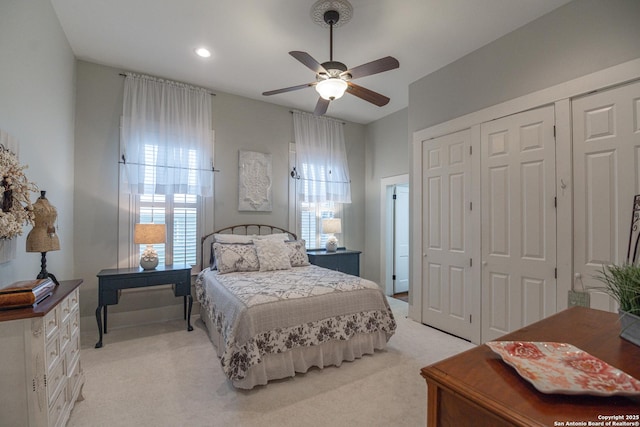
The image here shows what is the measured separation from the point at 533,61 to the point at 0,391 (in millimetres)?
4417

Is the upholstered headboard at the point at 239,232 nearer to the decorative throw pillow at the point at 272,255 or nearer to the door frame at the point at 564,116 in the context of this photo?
the decorative throw pillow at the point at 272,255

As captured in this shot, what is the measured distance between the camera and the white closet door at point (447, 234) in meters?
3.37

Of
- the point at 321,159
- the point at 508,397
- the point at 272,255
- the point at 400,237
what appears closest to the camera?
the point at 508,397

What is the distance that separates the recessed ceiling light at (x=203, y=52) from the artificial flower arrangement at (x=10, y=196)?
2182mm

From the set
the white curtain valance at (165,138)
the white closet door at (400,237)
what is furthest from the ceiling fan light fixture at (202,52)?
the white closet door at (400,237)

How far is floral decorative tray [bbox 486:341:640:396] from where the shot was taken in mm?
683

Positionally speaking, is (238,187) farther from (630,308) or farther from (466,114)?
(630,308)

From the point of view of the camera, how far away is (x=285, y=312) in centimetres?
245

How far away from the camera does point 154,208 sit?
391 centimetres

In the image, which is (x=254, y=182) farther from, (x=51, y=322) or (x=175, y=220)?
(x=51, y=322)

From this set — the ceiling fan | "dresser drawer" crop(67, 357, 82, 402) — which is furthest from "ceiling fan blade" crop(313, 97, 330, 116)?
"dresser drawer" crop(67, 357, 82, 402)

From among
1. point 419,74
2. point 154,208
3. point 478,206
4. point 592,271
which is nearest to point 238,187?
point 154,208

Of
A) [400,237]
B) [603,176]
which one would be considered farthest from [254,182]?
[603,176]

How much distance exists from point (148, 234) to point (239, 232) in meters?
1.31
